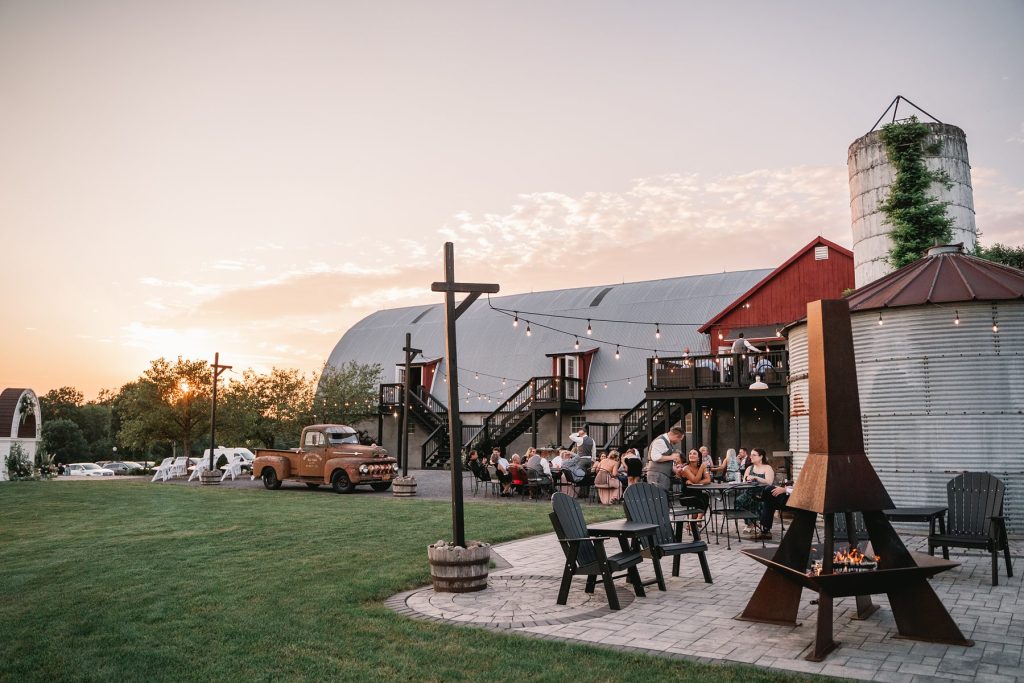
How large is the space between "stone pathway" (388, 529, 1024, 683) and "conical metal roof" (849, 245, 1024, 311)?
4.84 meters

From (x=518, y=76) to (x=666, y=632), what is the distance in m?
11.7

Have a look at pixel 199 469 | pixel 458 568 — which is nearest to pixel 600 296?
pixel 199 469

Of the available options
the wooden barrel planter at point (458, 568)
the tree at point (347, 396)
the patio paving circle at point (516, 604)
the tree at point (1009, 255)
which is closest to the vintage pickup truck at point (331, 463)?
the tree at point (347, 396)

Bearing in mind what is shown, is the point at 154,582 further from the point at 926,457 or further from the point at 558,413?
the point at 558,413

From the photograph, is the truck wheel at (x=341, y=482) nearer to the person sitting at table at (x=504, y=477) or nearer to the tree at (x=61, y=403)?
the person sitting at table at (x=504, y=477)

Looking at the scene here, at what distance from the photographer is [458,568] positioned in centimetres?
754

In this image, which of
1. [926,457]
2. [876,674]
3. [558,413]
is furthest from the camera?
[558,413]

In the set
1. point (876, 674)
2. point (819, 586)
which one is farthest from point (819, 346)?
point (876, 674)

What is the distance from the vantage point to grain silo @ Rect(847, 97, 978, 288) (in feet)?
63.4

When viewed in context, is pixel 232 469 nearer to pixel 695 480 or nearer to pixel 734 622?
pixel 695 480

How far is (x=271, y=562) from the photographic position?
922 cm

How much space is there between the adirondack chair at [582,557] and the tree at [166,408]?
43.5 m

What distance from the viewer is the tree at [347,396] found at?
118 ft

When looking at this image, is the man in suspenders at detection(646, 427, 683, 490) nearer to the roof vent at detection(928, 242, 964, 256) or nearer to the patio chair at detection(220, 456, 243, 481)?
the roof vent at detection(928, 242, 964, 256)
